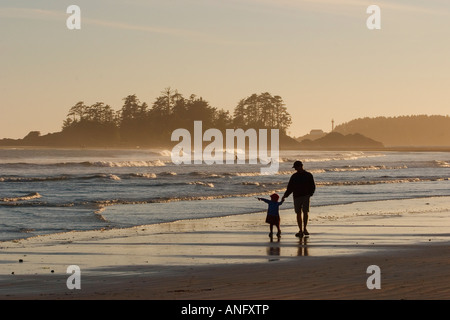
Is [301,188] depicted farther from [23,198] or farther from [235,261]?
[23,198]

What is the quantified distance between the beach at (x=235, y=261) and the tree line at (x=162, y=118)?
159 m

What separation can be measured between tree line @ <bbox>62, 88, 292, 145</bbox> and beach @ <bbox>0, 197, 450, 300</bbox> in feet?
522

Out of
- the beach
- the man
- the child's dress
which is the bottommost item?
the beach

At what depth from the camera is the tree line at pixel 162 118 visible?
180625mm

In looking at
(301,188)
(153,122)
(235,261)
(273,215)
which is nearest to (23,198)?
(273,215)

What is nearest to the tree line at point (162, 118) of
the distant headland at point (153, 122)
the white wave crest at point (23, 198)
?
the distant headland at point (153, 122)

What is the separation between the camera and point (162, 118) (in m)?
184

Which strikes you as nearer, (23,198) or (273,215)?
(273,215)

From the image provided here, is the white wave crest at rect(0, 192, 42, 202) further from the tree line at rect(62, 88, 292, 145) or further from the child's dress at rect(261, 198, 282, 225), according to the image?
the tree line at rect(62, 88, 292, 145)

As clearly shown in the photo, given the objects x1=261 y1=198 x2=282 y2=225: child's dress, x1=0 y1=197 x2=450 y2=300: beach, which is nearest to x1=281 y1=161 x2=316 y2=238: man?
x1=261 y1=198 x2=282 y2=225: child's dress

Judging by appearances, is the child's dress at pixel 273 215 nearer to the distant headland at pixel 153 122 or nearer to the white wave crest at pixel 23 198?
the white wave crest at pixel 23 198

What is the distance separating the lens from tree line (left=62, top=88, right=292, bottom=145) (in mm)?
180625

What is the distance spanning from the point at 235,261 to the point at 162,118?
172 metres
